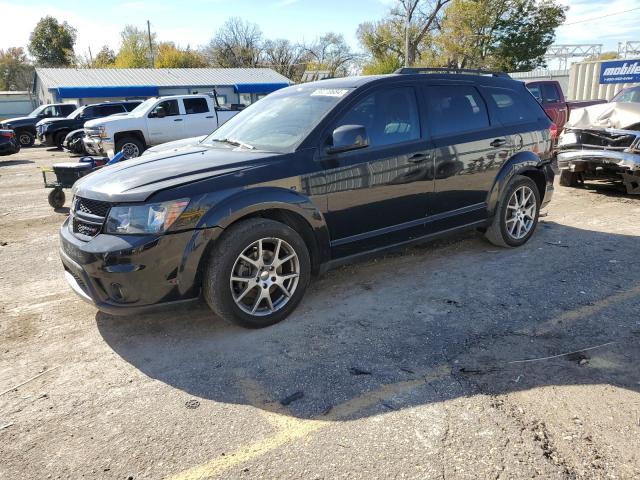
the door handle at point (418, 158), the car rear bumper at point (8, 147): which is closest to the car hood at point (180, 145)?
the door handle at point (418, 158)

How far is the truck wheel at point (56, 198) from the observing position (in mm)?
8380

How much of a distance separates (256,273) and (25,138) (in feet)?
78.4

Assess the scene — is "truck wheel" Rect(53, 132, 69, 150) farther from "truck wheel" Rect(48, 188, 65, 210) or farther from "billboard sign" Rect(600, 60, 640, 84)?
"billboard sign" Rect(600, 60, 640, 84)

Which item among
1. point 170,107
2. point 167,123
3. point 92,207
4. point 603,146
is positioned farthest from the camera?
point 170,107

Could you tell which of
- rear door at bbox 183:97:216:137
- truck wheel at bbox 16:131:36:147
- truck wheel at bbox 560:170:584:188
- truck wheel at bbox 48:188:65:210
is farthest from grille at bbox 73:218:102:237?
truck wheel at bbox 16:131:36:147

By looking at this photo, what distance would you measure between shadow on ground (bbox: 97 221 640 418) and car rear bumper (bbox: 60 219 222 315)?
418 mm

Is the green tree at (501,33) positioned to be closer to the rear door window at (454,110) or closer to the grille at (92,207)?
the rear door window at (454,110)

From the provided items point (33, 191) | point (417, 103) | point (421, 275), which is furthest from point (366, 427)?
point (33, 191)

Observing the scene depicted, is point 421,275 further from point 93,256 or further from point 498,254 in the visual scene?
point 93,256

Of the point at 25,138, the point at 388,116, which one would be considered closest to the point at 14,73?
the point at 25,138

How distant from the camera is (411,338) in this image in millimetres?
3641

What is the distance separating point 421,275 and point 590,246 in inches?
87.4

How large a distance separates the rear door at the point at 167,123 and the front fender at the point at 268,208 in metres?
12.3

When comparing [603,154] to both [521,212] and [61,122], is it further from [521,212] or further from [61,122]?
[61,122]
